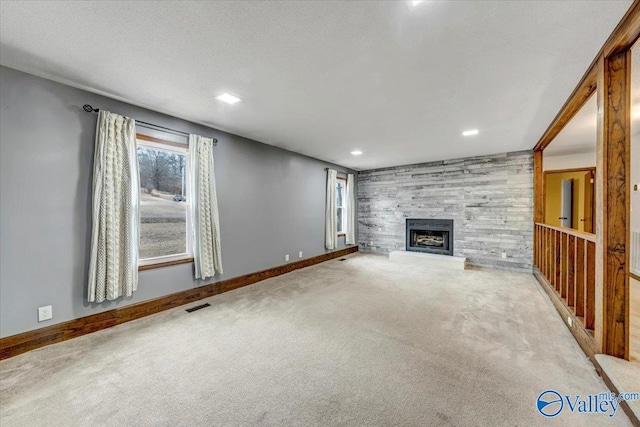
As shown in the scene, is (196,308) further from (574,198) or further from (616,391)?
(574,198)

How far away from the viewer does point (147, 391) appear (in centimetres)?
169

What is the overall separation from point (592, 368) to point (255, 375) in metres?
2.50

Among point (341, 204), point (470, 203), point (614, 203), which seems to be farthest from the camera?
point (341, 204)

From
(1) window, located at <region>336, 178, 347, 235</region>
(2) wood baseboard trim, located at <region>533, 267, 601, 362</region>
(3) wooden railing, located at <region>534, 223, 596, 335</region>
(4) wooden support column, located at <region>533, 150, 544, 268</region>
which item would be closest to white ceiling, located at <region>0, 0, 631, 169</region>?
(3) wooden railing, located at <region>534, 223, 596, 335</region>

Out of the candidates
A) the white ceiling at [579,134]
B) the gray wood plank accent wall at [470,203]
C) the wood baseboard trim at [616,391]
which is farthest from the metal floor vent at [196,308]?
the gray wood plank accent wall at [470,203]

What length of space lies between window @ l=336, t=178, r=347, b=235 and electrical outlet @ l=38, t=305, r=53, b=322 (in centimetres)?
527

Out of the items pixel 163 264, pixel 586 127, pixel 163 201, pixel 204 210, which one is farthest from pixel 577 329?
pixel 163 201

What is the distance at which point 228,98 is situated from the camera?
270cm

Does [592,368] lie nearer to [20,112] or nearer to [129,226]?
[129,226]

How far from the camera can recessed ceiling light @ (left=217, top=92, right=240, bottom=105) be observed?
263cm

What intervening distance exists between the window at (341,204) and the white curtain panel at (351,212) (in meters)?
0.09

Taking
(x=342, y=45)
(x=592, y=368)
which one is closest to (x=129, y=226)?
(x=342, y=45)

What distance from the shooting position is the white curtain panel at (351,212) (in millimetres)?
6723

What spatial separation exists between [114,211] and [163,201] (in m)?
Answer: 0.61
